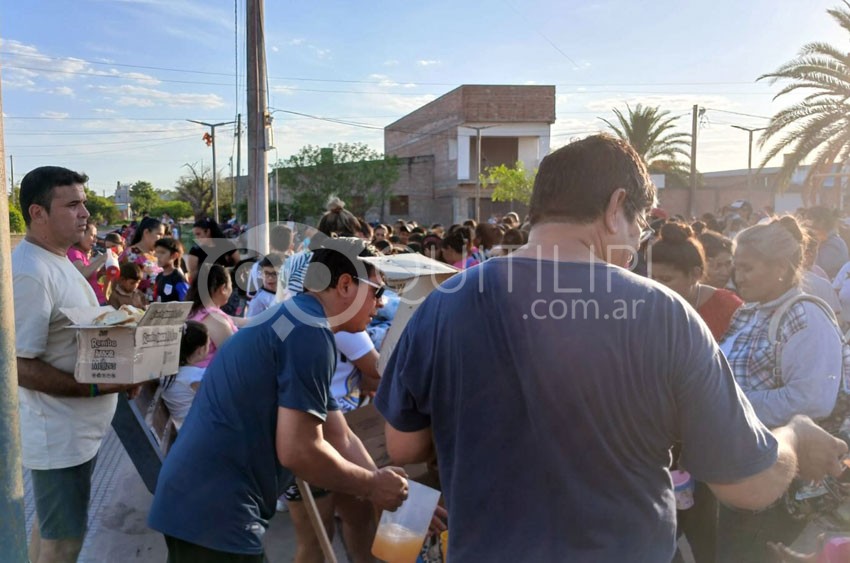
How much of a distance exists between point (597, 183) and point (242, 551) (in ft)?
5.75

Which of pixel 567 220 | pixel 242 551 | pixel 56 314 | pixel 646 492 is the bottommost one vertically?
pixel 242 551

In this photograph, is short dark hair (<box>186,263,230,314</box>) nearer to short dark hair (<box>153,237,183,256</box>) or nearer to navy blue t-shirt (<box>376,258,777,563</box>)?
short dark hair (<box>153,237,183,256</box>)

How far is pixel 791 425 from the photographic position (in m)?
1.95

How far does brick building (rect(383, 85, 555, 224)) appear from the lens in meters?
41.7

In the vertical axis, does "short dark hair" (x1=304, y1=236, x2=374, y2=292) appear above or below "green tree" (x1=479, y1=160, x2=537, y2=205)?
below

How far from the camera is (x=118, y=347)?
2.96 metres

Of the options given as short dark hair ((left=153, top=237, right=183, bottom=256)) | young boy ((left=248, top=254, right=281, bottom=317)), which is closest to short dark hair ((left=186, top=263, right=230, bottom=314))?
young boy ((left=248, top=254, right=281, bottom=317))

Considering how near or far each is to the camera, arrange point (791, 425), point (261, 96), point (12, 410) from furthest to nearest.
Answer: point (261, 96)
point (791, 425)
point (12, 410)

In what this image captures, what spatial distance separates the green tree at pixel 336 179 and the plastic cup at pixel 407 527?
39953 mm

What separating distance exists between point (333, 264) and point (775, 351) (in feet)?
6.34

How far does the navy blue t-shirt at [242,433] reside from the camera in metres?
2.28

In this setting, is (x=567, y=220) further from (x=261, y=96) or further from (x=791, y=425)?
(x=261, y=96)

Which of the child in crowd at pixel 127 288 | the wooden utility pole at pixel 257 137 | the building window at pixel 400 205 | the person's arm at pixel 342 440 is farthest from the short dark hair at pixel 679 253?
the building window at pixel 400 205

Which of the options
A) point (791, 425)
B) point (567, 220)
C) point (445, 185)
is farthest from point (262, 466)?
point (445, 185)
